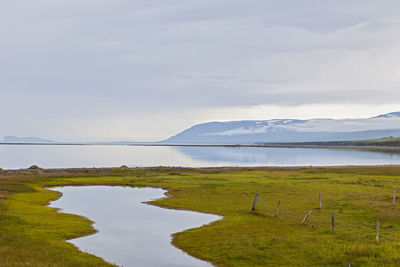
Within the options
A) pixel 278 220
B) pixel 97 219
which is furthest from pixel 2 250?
pixel 278 220

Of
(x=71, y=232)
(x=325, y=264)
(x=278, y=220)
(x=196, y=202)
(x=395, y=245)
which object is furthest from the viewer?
(x=196, y=202)

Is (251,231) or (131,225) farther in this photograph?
(131,225)

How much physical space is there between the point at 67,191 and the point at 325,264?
56.2m

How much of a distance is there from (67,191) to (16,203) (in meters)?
20.4

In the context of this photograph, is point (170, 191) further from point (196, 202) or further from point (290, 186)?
point (290, 186)

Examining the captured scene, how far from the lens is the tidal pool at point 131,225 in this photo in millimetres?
30047

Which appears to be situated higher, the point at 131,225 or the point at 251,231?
the point at 251,231

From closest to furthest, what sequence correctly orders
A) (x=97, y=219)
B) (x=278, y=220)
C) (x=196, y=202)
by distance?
1. (x=278, y=220)
2. (x=97, y=219)
3. (x=196, y=202)

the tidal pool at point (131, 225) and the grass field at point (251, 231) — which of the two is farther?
the tidal pool at point (131, 225)

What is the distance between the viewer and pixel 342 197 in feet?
191

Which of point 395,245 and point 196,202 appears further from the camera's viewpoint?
point 196,202

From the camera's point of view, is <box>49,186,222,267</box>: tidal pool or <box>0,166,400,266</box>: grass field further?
<box>49,186,222,267</box>: tidal pool

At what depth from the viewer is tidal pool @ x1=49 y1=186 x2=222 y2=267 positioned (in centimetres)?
3005

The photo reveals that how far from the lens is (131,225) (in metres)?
41.8
